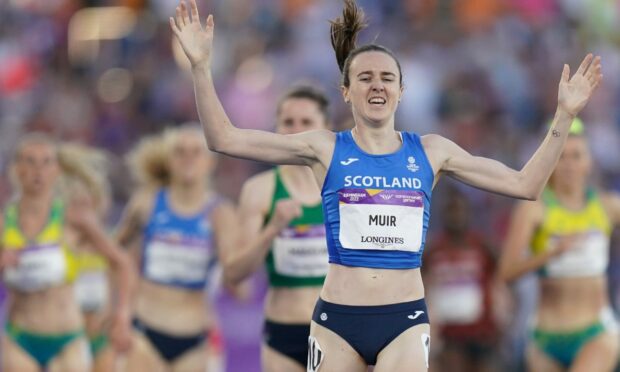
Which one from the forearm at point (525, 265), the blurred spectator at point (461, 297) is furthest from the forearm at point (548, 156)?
the blurred spectator at point (461, 297)

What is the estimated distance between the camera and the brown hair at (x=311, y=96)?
8.27 m

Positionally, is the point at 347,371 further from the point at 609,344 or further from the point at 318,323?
the point at 609,344

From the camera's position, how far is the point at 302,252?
8.06 meters

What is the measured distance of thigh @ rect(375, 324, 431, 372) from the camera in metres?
6.16

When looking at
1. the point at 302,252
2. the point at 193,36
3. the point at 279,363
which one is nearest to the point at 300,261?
the point at 302,252

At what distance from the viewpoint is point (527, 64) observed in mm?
15422

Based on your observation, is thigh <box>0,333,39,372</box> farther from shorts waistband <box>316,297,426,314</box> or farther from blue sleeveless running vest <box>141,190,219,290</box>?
shorts waistband <box>316,297,426,314</box>

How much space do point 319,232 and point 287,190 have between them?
12.0 inches

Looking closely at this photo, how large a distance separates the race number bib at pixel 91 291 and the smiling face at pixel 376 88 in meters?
5.75

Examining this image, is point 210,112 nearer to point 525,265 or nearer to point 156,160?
point 525,265

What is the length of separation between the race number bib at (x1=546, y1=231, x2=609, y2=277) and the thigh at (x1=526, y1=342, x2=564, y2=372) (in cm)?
53

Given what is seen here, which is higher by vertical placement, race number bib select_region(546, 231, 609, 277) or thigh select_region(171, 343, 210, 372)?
race number bib select_region(546, 231, 609, 277)

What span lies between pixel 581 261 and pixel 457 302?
264 cm

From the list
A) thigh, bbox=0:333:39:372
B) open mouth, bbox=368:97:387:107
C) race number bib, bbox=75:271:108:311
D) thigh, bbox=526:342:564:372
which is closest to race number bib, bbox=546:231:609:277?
thigh, bbox=526:342:564:372
